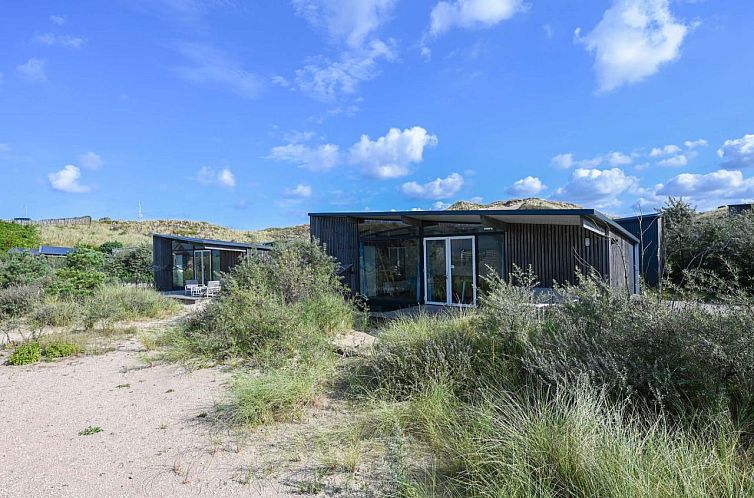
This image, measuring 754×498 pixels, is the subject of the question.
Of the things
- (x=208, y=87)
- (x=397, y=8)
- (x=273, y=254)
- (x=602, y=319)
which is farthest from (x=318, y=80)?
(x=602, y=319)

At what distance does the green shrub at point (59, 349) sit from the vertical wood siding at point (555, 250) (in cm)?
877

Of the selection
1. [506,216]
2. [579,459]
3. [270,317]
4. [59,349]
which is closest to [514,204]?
[506,216]

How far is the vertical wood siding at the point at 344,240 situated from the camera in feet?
39.8

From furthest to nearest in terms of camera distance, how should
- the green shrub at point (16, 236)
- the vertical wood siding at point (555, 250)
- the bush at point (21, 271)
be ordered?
the green shrub at point (16, 236) → the bush at point (21, 271) → the vertical wood siding at point (555, 250)

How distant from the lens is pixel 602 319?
11.8 feet

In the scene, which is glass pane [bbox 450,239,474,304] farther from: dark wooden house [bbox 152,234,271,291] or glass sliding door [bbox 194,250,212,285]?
glass sliding door [bbox 194,250,212,285]

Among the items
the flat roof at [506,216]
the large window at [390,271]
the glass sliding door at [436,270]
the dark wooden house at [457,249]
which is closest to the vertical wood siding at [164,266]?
the dark wooden house at [457,249]

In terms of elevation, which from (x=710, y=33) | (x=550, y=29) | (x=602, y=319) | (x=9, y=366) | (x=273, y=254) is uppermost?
(x=550, y=29)

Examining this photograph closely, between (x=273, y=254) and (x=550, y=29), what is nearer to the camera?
(x=550, y=29)

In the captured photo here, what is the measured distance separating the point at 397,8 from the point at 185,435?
29.4 ft

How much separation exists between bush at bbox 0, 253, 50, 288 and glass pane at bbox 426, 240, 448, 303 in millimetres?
10543

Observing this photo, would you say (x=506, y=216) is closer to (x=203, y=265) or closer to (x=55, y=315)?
(x=55, y=315)

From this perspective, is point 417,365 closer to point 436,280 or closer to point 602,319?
point 602,319

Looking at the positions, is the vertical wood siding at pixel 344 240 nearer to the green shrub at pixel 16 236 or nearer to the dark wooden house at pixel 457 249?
the dark wooden house at pixel 457 249
